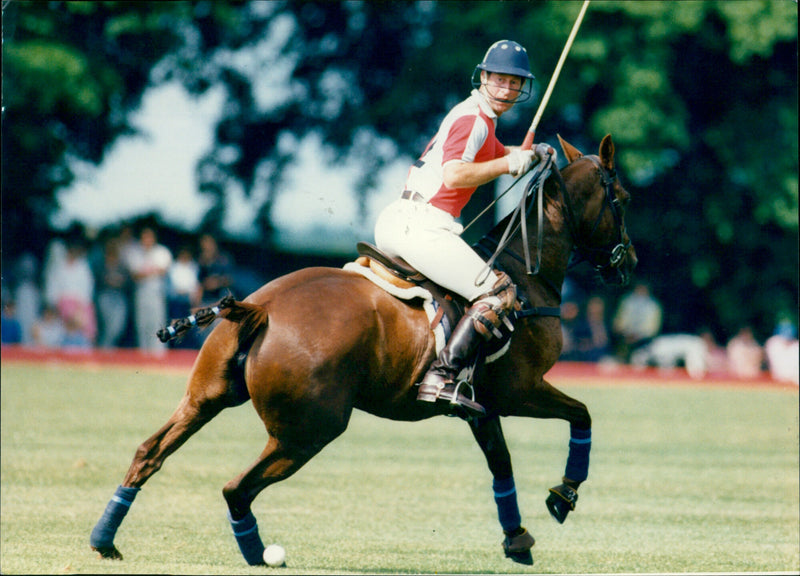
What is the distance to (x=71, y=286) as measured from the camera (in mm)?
20109

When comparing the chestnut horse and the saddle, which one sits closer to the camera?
the chestnut horse

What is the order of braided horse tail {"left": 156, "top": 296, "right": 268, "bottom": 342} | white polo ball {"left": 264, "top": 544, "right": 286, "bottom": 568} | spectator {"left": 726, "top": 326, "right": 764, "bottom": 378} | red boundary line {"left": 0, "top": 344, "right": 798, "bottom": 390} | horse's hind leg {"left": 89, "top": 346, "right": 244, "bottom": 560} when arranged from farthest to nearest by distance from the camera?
spectator {"left": 726, "top": 326, "right": 764, "bottom": 378} < red boundary line {"left": 0, "top": 344, "right": 798, "bottom": 390} < white polo ball {"left": 264, "top": 544, "right": 286, "bottom": 568} < horse's hind leg {"left": 89, "top": 346, "right": 244, "bottom": 560} < braided horse tail {"left": 156, "top": 296, "right": 268, "bottom": 342}

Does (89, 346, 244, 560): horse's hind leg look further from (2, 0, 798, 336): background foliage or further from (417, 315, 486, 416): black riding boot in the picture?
(2, 0, 798, 336): background foliage

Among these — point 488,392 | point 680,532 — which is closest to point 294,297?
point 488,392

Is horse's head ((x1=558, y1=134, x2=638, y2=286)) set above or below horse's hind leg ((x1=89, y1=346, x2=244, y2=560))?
above

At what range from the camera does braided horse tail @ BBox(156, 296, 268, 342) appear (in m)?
6.48

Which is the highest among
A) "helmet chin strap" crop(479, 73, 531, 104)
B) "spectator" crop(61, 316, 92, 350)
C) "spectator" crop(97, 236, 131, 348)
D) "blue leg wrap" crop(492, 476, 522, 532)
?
"helmet chin strap" crop(479, 73, 531, 104)

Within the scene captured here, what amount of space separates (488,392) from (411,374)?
0.62 m

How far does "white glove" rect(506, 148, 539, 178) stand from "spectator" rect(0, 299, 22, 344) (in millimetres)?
15528

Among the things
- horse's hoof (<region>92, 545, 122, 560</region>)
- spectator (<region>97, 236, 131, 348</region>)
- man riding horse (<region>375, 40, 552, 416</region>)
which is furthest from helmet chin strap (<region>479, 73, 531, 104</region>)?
spectator (<region>97, 236, 131, 348</region>)

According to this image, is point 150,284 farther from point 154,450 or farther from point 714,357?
point 154,450

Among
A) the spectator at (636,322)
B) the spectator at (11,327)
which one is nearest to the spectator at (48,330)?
the spectator at (11,327)

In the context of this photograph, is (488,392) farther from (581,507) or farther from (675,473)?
(675,473)

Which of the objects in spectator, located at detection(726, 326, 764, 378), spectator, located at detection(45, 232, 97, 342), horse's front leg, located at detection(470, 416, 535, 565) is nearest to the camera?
horse's front leg, located at detection(470, 416, 535, 565)
